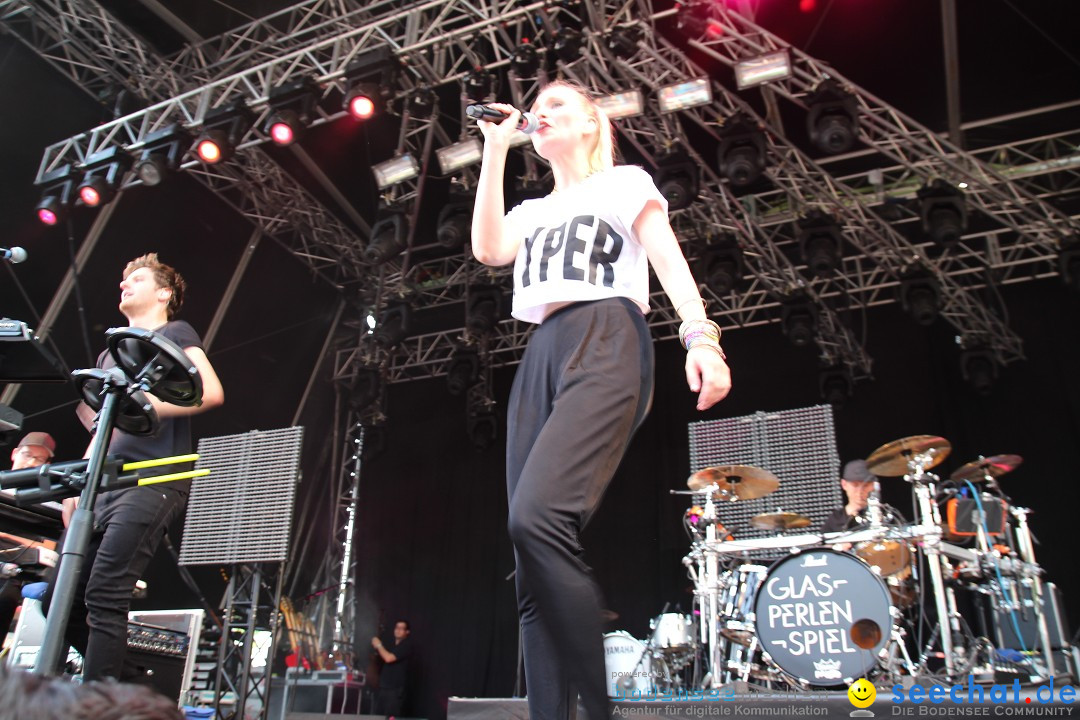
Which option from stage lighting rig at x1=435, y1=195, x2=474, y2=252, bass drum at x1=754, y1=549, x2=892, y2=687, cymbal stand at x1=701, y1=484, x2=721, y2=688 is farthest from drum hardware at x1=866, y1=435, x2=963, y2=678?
stage lighting rig at x1=435, y1=195, x2=474, y2=252

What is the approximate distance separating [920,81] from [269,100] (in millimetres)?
5435

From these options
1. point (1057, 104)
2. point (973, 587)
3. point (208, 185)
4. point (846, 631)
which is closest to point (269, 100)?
point (208, 185)

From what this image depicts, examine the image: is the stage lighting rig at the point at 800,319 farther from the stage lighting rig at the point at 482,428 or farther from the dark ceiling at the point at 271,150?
Answer: the stage lighting rig at the point at 482,428

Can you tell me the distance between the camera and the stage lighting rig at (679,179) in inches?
261

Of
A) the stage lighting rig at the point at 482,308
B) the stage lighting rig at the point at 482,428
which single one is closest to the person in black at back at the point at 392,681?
the stage lighting rig at the point at 482,428

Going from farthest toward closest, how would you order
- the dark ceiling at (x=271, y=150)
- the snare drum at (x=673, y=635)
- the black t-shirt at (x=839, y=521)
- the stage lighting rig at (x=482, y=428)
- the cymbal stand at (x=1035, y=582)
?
the stage lighting rig at (x=482, y=428) → the dark ceiling at (x=271, y=150) → the snare drum at (x=673, y=635) → the black t-shirt at (x=839, y=521) → the cymbal stand at (x=1035, y=582)

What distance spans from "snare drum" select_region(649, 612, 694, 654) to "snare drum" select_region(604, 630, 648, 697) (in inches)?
6.3

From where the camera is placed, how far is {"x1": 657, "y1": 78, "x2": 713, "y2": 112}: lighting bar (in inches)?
247

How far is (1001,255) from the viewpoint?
8641 millimetres

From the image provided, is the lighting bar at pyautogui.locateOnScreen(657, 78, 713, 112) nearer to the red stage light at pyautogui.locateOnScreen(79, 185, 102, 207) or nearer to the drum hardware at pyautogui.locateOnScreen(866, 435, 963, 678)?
the drum hardware at pyautogui.locateOnScreen(866, 435, 963, 678)

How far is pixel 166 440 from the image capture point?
230 cm

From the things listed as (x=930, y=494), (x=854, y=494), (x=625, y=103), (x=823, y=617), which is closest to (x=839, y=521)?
(x=854, y=494)

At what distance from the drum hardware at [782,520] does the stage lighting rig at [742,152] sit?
2558 millimetres

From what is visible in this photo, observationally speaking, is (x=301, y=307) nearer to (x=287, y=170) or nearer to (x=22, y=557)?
(x=287, y=170)
